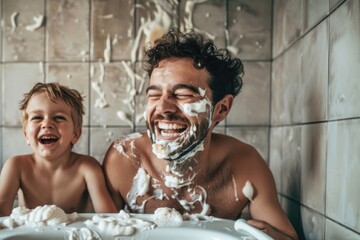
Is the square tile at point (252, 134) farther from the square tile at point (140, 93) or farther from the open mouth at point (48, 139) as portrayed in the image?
the open mouth at point (48, 139)

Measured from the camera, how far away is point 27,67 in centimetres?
157

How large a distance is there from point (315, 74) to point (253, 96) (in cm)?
53

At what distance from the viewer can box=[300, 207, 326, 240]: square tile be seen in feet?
3.03

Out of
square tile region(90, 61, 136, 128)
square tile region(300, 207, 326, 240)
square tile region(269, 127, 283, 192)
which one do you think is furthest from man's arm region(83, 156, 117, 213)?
square tile region(269, 127, 283, 192)

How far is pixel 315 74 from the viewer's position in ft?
3.24

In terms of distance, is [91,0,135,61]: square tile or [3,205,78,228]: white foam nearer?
[3,205,78,228]: white foam

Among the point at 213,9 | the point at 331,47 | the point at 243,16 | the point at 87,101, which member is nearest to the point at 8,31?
the point at 87,101

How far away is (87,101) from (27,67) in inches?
12.6

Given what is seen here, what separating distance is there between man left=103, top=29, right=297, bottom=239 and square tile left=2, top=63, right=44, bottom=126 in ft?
2.24

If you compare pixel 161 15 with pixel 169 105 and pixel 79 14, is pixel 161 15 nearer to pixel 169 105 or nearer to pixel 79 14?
pixel 79 14

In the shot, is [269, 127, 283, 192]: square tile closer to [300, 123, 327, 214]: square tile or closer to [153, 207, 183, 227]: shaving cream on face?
[300, 123, 327, 214]: square tile

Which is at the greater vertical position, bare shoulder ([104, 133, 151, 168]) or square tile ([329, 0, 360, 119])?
square tile ([329, 0, 360, 119])

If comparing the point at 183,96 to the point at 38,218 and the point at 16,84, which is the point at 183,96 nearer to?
the point at 38,218

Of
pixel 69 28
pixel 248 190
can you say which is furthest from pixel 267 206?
pixel 69 28
